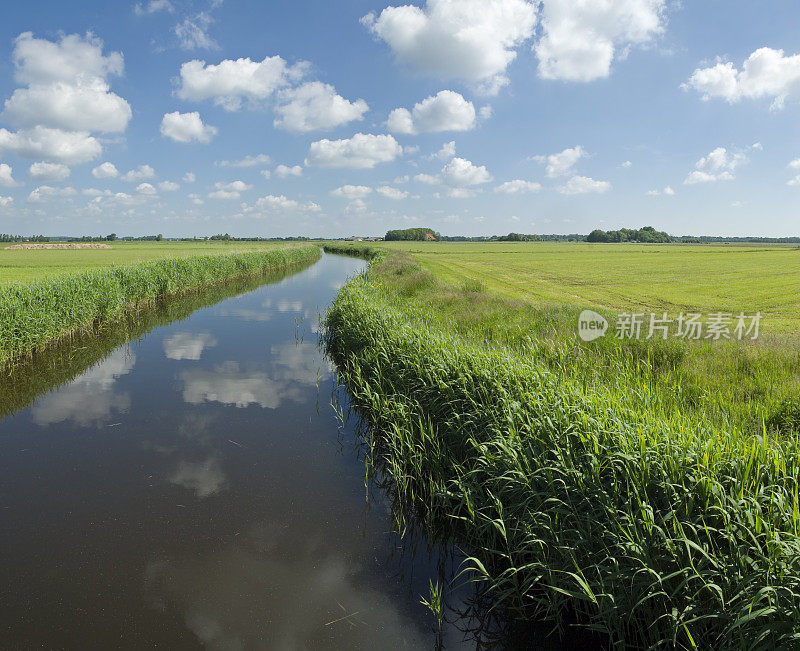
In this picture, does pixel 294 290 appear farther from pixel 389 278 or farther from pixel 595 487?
pixel 595 487

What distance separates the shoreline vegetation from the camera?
2.97 m

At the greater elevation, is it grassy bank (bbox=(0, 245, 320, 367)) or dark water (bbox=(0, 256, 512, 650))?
grassy bank (bbox=(0, 245, 320, 367))

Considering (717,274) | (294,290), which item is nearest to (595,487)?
(294,290)

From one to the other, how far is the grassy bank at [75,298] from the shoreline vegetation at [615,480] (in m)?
9.91

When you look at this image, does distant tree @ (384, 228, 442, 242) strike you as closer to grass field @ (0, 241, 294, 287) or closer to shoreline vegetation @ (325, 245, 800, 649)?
grass field @ (0, 241, 294, 287)

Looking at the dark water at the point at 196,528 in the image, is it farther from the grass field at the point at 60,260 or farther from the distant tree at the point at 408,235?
the distant tree at the point at 408,235

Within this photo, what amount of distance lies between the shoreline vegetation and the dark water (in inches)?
30.0

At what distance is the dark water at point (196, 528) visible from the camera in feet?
12.9

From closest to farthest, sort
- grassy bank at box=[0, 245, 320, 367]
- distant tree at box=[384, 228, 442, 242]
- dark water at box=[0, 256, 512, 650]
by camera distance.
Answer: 1. dark water at box=[0, 256, 512, 650]
2. grassy bank at box=[0, 245, 320, 367]
3. distant tree at box=[384, 228, 442, 242]

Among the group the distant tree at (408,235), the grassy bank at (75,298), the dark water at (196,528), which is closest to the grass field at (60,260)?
the grassy bank at (75,298)

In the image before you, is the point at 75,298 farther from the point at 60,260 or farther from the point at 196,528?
the point at 60,260

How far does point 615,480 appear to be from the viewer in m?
3.75

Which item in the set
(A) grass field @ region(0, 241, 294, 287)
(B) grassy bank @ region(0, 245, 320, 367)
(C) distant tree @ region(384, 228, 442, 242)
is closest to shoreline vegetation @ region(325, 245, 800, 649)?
(B) grassy bank @ region(0, 245, 320, 367)

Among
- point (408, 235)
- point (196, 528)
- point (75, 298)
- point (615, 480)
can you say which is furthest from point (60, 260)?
point (408, 235)
